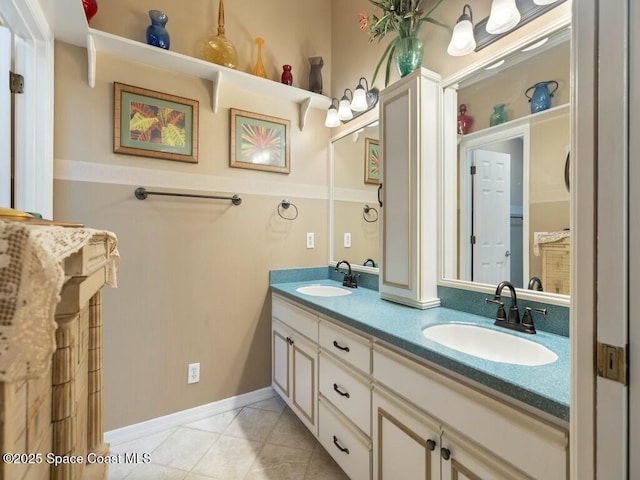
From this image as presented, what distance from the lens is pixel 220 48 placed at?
193 centimetres

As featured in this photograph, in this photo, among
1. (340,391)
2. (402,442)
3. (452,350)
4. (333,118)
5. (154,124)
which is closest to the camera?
(452,350)

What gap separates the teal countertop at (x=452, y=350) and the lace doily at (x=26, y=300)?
3.03 feet

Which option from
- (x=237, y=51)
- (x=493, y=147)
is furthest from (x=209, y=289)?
(x=493, y=147)

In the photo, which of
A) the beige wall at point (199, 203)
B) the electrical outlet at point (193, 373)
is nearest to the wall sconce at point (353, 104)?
the beige wall at point (199, 203)

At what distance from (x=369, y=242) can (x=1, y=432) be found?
1.91 m

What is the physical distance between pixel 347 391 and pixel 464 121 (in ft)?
4.75

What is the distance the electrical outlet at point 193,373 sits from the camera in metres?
1.93

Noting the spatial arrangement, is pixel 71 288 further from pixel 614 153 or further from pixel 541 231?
pixel 541 231

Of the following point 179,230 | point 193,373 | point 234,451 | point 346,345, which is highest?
point 179,230

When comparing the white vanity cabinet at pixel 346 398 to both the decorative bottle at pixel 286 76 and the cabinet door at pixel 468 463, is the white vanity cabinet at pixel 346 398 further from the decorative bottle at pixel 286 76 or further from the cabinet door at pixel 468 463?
the decorative bottle at pixel 286 76

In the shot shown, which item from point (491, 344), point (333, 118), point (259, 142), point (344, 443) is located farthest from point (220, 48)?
point (344, 443)

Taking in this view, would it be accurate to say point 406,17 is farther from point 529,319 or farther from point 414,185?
point 529,319

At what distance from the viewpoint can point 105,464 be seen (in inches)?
33.9

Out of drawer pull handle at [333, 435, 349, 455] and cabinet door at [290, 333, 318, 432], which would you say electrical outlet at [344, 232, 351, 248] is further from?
drawer pull handle at [333, 435, 349, 455]
